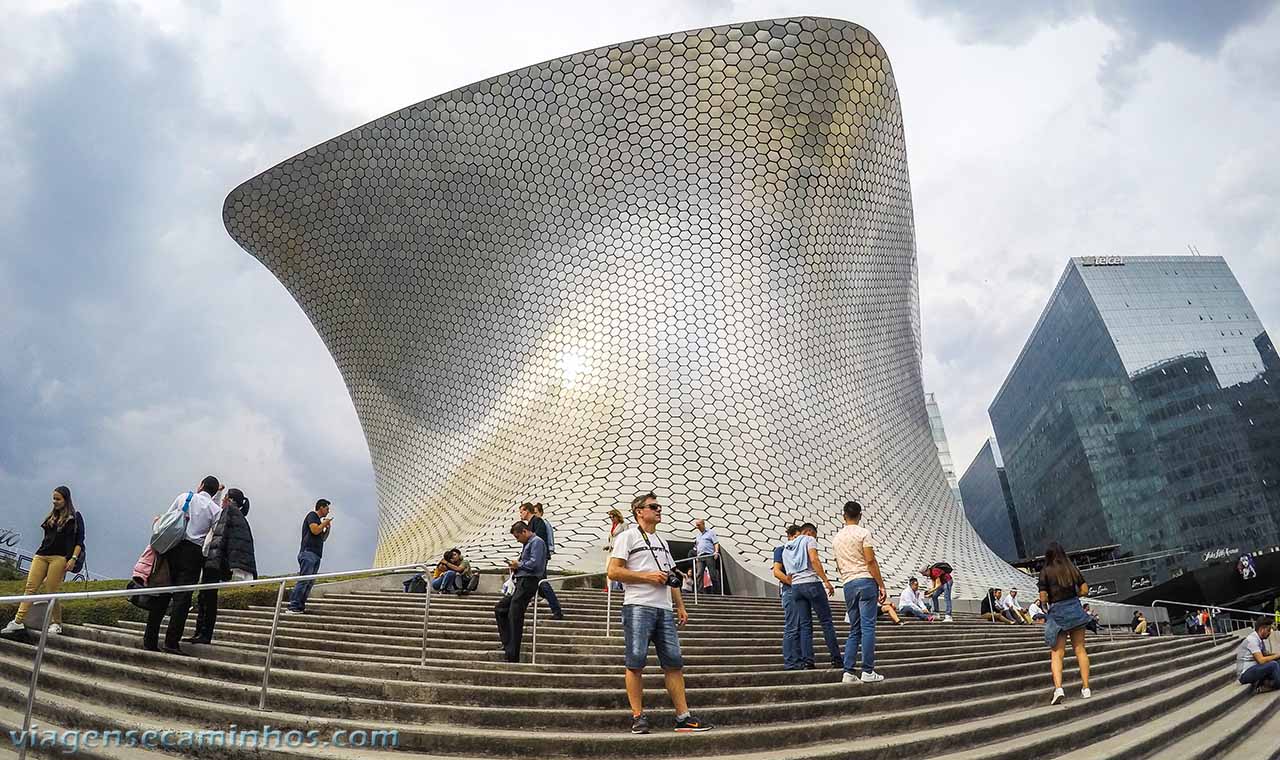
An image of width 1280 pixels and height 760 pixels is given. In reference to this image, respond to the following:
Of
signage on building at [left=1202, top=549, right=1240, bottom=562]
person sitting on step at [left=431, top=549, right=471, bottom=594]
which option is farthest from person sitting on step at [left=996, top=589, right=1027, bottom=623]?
signage on building at [left=1202, top=549, right=1240, bottom=562]

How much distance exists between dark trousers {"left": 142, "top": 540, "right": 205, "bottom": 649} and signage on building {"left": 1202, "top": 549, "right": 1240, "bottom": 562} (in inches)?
1822

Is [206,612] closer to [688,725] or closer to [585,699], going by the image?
[585,699]

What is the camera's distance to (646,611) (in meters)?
3.58

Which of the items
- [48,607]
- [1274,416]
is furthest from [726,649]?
[1274,416]

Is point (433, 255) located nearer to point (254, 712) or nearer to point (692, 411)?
point (692, 411)

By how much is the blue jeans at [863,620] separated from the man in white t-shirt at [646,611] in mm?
1463

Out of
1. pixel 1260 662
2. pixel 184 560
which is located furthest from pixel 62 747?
pixel 1260 662

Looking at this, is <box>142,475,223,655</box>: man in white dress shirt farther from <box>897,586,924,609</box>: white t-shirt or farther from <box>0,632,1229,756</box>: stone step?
<box>897,586,924,609</box>: white t-shirt

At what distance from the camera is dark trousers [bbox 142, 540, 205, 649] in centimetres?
443

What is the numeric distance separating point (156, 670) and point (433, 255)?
15.3 metres

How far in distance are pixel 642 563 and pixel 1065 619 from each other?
3110 mm

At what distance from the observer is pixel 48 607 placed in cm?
292

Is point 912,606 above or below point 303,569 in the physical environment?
below

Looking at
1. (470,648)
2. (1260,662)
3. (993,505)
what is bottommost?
(1260,662)
